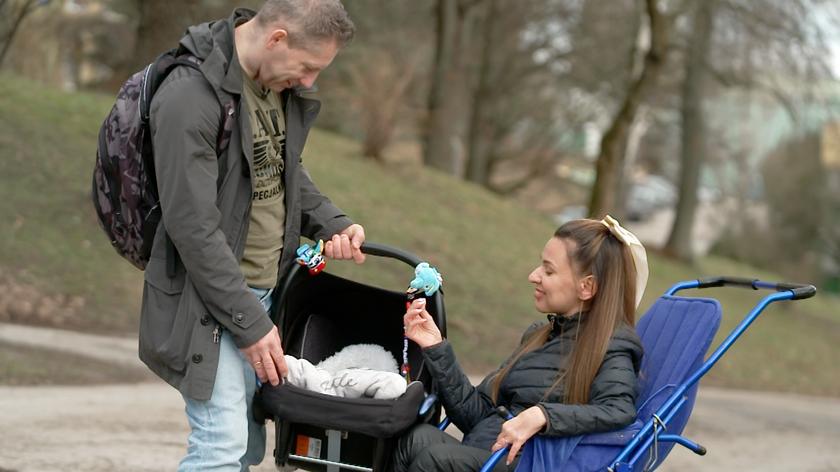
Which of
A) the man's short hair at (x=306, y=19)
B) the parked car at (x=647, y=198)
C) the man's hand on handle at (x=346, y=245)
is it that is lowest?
the parked car at (x=647, y=198)

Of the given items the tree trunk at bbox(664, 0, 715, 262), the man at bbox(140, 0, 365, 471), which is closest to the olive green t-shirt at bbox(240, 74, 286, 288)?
the man at bbox(140, 0, 365, 471)

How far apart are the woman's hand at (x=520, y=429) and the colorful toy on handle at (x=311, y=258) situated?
824mm

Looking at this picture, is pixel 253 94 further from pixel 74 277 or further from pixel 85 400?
pixel 74 277

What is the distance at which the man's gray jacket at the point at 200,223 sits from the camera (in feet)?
10.4

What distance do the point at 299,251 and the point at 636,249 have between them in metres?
1.19

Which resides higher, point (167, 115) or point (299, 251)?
point (167, 115)

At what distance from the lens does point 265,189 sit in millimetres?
3531

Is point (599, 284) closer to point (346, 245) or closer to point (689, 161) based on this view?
point (346, 245)

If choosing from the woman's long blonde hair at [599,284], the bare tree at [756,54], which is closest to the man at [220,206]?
the woman's long blonde hair at [599,284]

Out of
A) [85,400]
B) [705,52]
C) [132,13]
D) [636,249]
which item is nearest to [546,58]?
[705,52]

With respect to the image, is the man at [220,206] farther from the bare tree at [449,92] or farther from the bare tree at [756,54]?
the bare tree at [449,92]

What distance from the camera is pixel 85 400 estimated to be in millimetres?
6512

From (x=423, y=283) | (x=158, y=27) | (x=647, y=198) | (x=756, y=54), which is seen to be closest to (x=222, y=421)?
(x=423, y=283)

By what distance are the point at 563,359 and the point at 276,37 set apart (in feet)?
4.89
